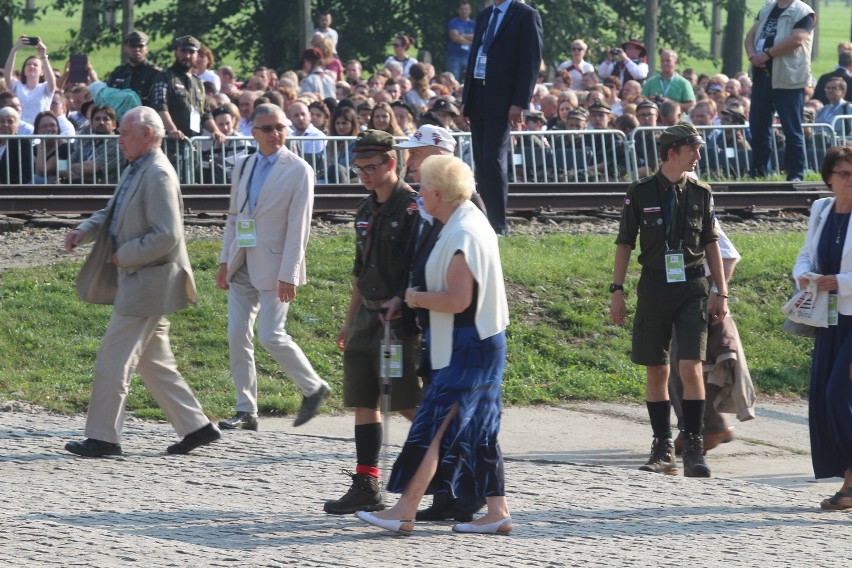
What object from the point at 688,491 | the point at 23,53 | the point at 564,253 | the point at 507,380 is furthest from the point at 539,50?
the point at 23,53

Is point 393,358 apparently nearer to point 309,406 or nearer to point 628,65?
point 309,406

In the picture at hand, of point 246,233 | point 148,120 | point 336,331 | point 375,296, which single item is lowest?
point 336,331

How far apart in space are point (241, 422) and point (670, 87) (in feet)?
41.8

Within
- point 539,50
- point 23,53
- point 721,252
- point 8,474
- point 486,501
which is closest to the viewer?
point 486,501

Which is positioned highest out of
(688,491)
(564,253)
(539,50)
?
(539,50)

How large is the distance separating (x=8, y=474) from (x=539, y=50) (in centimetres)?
645

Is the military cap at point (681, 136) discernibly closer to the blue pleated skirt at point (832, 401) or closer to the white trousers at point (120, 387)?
the blue pleated skirt at point (832, 401)

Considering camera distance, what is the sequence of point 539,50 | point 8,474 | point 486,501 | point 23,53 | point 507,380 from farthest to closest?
point 23,53 < point 539,50 < point 507,380 < point 8,474 < point 486,501

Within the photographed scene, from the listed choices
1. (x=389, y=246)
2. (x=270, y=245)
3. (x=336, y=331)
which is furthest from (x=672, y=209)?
(x=336, y=331)

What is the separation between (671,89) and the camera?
20734 mm

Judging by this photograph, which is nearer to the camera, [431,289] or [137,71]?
[431,289]

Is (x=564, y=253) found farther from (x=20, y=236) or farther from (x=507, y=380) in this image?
(x=20, y=236)

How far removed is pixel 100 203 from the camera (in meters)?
14.6

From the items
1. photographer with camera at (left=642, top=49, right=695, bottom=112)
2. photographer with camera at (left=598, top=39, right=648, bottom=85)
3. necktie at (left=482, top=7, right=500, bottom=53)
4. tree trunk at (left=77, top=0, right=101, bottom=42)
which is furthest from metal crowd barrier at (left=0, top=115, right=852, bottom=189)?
tree trunk at (left=77, top=0, right=101, bottom=42)
